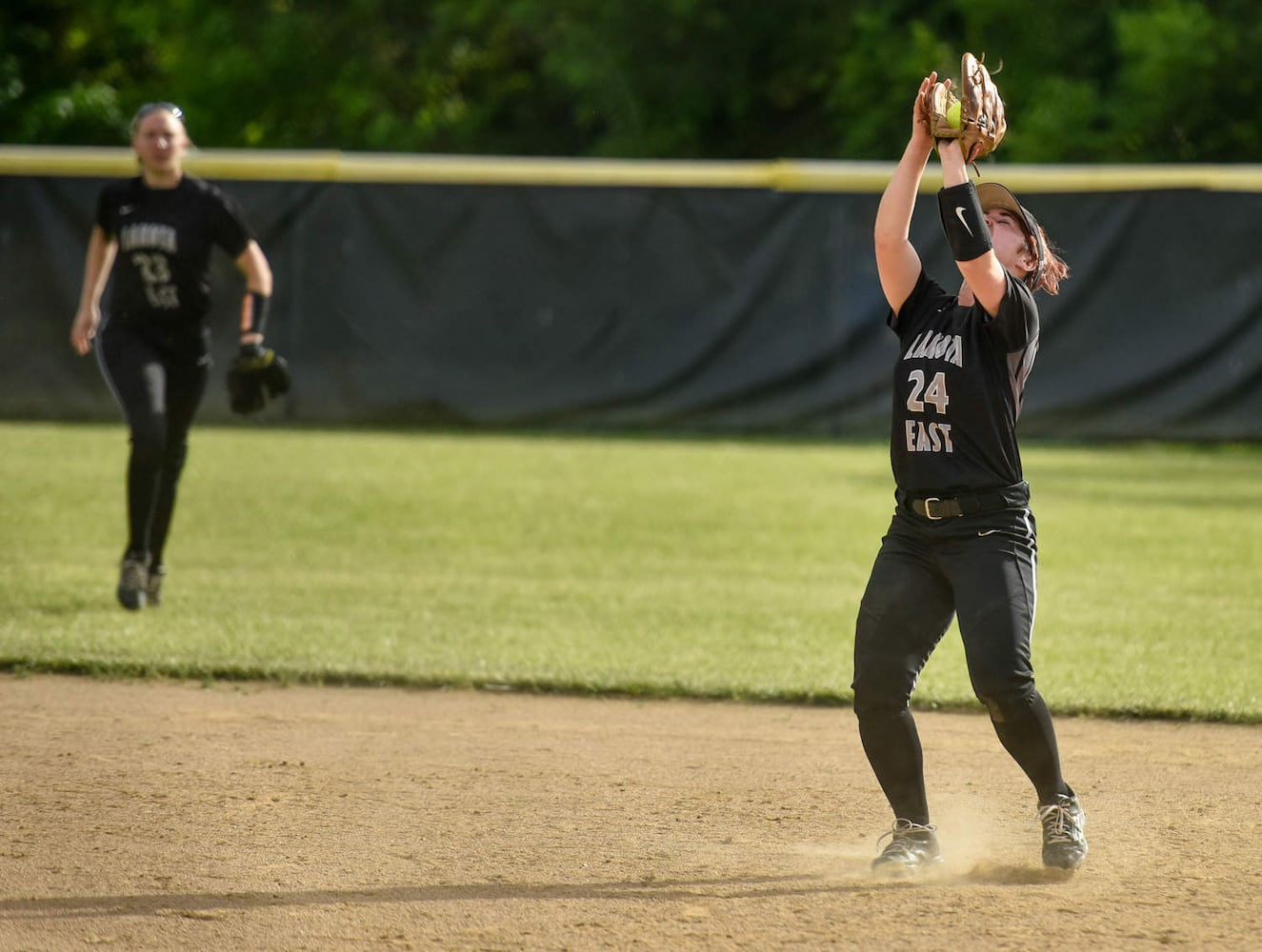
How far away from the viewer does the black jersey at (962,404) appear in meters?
3.93

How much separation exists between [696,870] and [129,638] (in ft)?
11.6

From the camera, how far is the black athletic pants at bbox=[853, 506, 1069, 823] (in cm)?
389

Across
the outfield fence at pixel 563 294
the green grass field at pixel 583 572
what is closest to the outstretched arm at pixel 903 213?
the green grass field at pixel 583 572

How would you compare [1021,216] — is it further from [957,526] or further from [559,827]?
[559,827]

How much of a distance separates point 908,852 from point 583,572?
15.4 ft

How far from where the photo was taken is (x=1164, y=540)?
962 centimetres

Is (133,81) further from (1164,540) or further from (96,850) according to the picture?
(96,850)

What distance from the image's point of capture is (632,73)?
21750 mm

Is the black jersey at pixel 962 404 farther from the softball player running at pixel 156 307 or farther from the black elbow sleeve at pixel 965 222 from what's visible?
the softball player running at pixel 156 307

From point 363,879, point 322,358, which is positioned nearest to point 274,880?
point 363,879

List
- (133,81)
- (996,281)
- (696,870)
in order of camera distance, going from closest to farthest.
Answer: (996,281), (696,870), (133,81)

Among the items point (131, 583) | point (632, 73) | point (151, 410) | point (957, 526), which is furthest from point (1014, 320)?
point (632, 73)

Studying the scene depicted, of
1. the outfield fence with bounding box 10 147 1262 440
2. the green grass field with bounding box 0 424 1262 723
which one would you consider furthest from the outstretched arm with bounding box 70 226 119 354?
the outfield fence with bounding box 10 147 1262 440

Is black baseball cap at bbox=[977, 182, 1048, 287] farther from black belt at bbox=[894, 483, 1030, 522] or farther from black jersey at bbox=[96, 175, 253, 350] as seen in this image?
black jersey at bbox=[96, 175, 253, 350]
